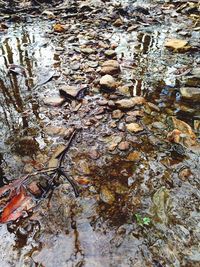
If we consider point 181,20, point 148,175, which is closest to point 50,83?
point 148,175

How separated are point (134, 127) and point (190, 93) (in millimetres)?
805

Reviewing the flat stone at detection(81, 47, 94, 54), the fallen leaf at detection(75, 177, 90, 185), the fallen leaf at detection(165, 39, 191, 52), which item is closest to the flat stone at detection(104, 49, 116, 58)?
the flat stone at detection(81, 47, 94, 54)

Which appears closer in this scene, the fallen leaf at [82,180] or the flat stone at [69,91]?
the fallen leaf at [82,180]

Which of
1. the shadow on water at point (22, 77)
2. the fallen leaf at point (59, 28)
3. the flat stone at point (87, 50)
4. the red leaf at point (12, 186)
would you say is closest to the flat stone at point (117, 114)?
the shadow on water at point (22, 77)

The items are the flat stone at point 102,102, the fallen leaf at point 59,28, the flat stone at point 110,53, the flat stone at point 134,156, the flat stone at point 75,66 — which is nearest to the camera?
the flat stone at point 134,156

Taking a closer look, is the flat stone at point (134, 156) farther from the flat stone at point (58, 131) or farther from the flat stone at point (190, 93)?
the flat stone at point (190, 93)

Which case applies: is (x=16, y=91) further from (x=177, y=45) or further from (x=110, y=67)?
(x=177, y=45)

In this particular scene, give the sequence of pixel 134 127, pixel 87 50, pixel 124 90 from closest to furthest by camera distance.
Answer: pixel 134 127, pixel 124 90, pixel 87 50

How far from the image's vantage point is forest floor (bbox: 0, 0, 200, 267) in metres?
1.57

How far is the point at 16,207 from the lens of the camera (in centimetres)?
174

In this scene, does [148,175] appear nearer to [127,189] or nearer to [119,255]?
[127,189]

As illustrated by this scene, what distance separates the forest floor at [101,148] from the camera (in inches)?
62.0

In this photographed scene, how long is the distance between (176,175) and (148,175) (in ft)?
0.66

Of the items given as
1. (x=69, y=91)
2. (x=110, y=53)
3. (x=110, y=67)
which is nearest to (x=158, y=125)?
(x=69, y=91)
